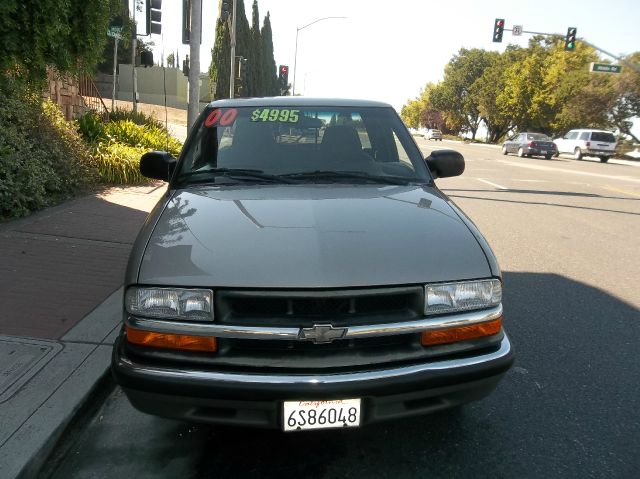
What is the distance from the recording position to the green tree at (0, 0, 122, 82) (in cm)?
502

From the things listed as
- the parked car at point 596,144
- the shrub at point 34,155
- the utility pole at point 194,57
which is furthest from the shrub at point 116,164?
the parked car at point 596,144

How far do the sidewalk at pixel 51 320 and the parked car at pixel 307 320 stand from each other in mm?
695

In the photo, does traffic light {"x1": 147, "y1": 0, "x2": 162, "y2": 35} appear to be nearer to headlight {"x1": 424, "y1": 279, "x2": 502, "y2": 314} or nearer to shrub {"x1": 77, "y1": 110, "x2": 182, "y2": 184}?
shrub {"x1": 77, "y1": 110, "x2": 182, "y2": 184}

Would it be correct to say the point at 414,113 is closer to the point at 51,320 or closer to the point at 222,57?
the point at 222,57

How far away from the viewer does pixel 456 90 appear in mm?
78562

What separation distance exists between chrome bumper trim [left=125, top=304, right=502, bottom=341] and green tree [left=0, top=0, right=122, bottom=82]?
3.87 metres

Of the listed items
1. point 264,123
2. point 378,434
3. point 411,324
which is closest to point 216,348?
point 411,324

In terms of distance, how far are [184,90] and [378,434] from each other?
55800 millimetres

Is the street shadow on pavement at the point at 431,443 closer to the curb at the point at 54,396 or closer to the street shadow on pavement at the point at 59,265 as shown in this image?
the curb at the point at 54,396

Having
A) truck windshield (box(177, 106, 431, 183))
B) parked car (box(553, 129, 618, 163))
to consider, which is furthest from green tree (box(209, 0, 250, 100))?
truck windshield (box(177, 106, 431, 183))

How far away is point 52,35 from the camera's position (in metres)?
5.23

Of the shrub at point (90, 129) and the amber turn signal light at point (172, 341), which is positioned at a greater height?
the shrub at point (90, 129)

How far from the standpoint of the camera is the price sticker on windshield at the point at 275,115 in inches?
150

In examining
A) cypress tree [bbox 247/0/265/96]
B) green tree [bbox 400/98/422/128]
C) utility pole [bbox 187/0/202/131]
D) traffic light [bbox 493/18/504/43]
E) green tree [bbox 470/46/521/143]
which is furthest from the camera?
green tree [bbox 400/98/422/128]
